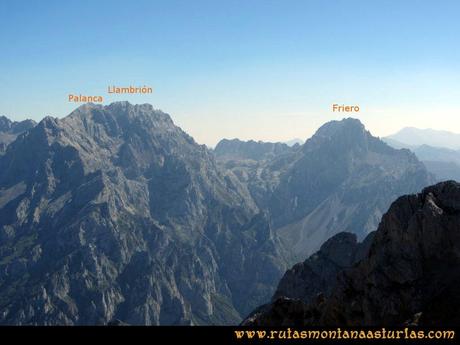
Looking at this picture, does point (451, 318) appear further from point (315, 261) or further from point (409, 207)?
point (315, 261)

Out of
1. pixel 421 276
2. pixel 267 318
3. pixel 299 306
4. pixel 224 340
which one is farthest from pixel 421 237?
pixel 224 340

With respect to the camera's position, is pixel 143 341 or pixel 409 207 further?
pixel 409 207

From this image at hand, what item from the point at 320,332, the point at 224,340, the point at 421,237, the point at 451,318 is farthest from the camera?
the point at 421,237

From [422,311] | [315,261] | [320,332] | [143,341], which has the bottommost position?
[315,261]

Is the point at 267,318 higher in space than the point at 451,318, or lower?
lower

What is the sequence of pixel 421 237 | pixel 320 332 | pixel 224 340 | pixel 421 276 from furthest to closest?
pixel 421 237 → pixel 421 276 → pixel 320 332 → pixel 224 340

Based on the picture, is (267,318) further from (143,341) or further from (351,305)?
(143,341)
